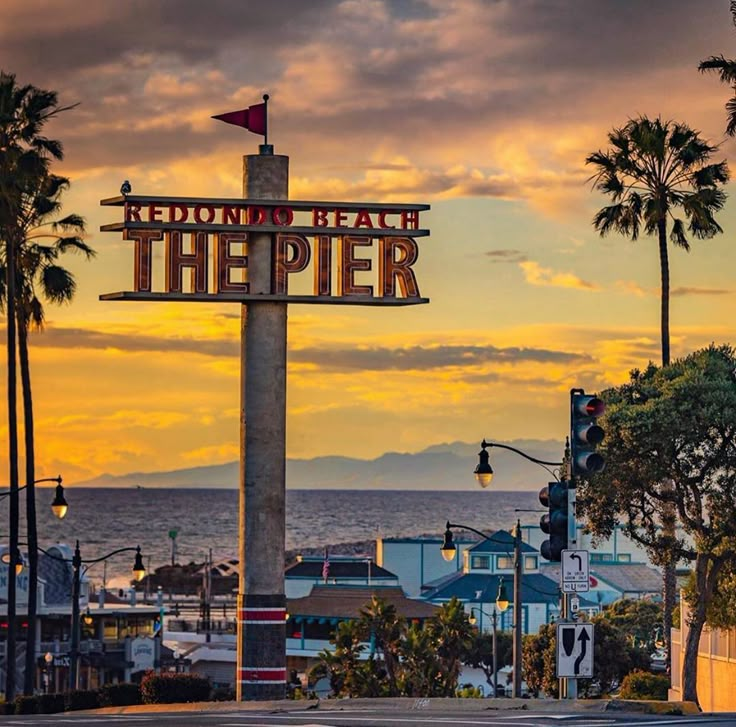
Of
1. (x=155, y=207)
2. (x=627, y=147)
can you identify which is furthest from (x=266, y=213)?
(x=627, y=147)

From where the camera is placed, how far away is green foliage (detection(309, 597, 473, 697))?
173 feet

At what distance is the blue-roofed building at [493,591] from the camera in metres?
93.0

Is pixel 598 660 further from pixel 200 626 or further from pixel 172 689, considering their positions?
pixel 200 626

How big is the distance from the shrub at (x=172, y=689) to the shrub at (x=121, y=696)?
1.11 ft

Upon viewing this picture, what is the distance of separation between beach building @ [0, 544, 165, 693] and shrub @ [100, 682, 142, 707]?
35.7 metres

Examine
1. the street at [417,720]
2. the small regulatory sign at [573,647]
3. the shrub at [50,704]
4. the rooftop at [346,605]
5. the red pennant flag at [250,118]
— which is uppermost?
the red pennant flag at [250,118]

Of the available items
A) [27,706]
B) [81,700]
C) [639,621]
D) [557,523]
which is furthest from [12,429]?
[639,621]

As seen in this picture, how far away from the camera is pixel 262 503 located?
122 feet

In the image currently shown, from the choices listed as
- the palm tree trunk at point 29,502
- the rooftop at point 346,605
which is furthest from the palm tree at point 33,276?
the rooftop at point 346,605

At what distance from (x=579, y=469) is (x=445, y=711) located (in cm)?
513

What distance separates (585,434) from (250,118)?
17.0 meters

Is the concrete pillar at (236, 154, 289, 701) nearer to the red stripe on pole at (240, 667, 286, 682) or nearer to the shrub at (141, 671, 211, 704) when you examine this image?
the red stripe on pole at (240, 667, 286, 682)

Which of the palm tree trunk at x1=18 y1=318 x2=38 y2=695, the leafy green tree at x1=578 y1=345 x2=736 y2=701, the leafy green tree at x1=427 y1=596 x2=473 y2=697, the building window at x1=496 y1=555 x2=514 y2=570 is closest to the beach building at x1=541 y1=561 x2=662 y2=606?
the building window at x1=496 y1=555 x2=514 y2=570

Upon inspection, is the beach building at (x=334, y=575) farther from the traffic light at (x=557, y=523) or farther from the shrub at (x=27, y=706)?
the traffic light at (x=557, y=523)
